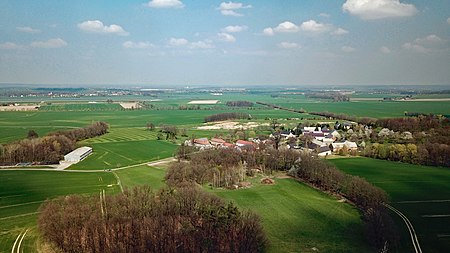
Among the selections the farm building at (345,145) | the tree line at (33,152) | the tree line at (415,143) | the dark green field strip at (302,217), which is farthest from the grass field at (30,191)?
the tree line at (415,143)

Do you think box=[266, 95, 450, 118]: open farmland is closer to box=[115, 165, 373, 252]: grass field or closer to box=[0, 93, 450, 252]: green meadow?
box=[0, 93, 450, 252]: green meadow

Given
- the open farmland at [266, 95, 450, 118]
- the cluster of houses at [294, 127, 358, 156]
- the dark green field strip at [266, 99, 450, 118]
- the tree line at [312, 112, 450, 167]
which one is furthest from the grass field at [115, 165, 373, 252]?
the dark green field strip at [266, 99, 450, 118]

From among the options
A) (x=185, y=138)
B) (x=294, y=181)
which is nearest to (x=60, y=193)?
(x=294, y=181)

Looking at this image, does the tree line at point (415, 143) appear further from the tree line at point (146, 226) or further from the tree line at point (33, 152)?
the tree line at point (33, 152)

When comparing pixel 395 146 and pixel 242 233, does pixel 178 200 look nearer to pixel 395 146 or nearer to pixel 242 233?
pixel 242 233

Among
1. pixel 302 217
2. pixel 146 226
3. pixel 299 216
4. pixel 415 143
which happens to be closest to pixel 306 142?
pixel 415 143
